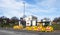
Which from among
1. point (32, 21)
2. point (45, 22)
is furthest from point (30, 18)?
point (45, 22)

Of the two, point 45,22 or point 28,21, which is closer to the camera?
point 28,21

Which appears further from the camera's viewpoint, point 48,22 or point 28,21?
point 48,22

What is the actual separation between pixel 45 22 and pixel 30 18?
6148 millimetres

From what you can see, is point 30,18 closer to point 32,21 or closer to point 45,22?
point 32,21

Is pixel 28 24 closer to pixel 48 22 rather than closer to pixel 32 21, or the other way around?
pixel 32 21

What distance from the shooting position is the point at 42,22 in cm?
7388

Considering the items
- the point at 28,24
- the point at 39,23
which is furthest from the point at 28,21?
the point at 39,23

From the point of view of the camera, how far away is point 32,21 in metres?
69.7

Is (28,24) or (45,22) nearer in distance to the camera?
(28,24)

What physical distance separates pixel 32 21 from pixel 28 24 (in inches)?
99.6

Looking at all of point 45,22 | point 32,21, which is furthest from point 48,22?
point 32,21

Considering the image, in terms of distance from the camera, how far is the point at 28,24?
6781 cm

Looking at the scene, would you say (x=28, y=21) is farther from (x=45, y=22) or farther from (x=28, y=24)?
(x=45, y=22)

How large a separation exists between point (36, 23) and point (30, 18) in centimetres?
278
